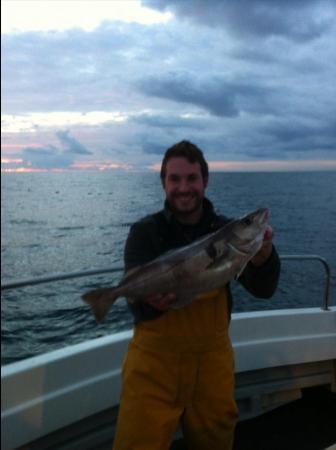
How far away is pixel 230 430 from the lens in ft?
10.8

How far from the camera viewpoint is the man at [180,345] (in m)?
3.02

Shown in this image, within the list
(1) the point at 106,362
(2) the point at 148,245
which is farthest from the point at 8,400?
(2) the point at 148,245

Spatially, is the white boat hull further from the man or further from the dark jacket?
the dark jacket

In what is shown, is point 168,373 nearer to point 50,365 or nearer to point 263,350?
point 50,365

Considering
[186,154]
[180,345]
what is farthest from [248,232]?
[180,345]

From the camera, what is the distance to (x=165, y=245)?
10.6 ft

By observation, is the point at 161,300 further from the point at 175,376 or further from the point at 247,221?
the point at 247,221

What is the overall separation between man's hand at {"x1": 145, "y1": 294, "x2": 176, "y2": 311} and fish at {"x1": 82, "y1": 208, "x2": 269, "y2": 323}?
40 mm

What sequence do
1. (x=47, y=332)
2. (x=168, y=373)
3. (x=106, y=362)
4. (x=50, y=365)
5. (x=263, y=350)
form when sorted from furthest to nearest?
1. (x=47, y=332)
2. (x=263, y=350)
3. (x=106, y=362)
4. (x=50, y=365)
5. (x=168, y=373)

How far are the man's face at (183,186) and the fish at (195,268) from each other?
27 centimetres

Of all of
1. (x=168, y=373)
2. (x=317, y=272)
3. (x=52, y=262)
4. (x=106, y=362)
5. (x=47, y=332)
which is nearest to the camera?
(x=168, y=373)

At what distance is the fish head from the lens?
3.01m

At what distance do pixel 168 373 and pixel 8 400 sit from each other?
1.24 m

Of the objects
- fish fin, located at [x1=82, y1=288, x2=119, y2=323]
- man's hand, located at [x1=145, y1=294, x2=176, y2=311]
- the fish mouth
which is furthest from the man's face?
fish fin, located at [x1=82, y1=288, x2=119, y2=323]
